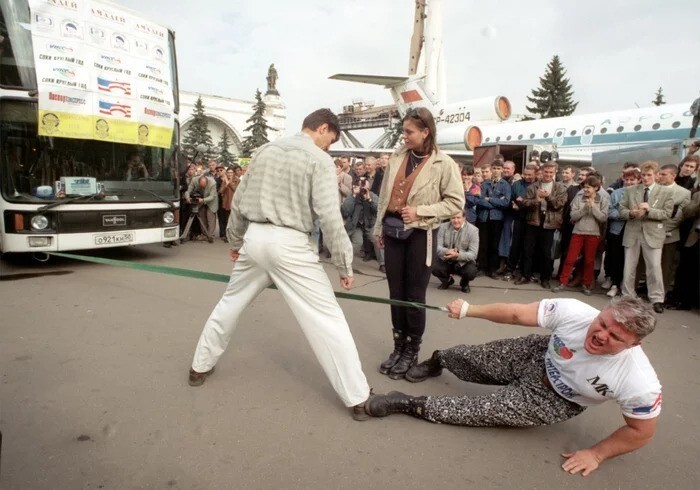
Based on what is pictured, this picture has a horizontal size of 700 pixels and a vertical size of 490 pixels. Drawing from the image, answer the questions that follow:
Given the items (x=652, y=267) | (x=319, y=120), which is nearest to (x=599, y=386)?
(x=319, y=120)

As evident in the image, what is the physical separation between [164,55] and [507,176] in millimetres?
5957

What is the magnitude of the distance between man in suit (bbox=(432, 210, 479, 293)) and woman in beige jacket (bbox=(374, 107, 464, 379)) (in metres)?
2.77

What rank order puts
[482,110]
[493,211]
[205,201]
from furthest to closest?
[482,110]
[205,201]
[493,211]

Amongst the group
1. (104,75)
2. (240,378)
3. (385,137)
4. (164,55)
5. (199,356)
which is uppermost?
(385,137)

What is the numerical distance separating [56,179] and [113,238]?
3.63 feet

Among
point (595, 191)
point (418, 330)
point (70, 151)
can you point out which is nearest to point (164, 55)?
point (70, 151)

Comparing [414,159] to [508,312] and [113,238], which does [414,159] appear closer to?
[508,312]

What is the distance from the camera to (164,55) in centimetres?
713

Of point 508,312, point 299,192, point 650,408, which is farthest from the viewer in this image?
point 299,192

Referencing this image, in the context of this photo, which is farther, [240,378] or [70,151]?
[70,151]

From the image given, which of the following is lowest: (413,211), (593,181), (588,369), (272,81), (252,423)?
(252,423)

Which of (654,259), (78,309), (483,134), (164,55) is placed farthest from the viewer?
(483,134)

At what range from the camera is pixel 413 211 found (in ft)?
10.3

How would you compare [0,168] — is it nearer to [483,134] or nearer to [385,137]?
[483,134]
